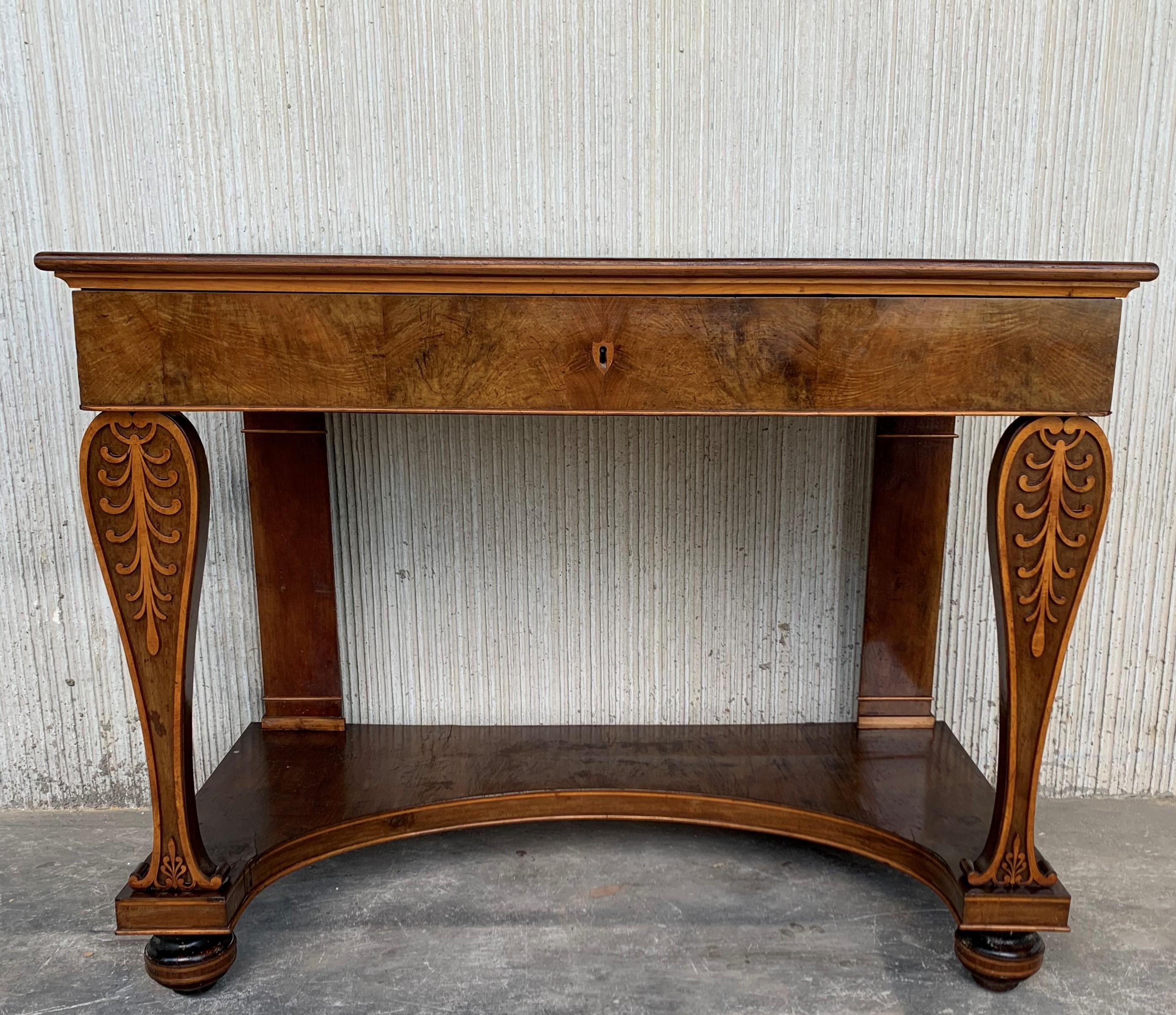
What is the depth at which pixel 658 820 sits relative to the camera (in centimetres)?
160

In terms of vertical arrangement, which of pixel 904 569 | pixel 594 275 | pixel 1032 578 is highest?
pixel 594 275

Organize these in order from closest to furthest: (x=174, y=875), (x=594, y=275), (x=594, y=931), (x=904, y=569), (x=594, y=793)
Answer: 1. (x=594, y=275)
2. (x=174, y=875)
3. (x=594, y=931)
4. (x=594, y=793)
5. (x=904, y=569)

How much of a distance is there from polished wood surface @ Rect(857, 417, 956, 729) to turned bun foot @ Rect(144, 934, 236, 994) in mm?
1208

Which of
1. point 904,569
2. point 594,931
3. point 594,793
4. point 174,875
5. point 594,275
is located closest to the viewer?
point 594,275

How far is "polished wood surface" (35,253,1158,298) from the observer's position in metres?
1.15

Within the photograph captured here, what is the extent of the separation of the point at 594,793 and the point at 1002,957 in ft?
Result: 2.16

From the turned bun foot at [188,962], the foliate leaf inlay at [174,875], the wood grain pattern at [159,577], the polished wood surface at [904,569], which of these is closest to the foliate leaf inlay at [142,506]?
the wood grain pattern at [159,577]

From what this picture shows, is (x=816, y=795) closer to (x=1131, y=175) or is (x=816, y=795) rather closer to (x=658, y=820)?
(x=658, y=820)

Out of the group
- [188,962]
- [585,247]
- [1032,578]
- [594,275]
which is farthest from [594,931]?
[585,247]

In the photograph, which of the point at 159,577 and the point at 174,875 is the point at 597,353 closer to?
the point at 159,577

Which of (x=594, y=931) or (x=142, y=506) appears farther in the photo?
(x=594, y=931)

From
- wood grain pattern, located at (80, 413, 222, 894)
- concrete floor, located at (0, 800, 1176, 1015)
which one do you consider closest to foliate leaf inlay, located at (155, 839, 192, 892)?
wood grain pattern, located at (80, 413, 222, 894)

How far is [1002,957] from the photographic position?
4.38 feet

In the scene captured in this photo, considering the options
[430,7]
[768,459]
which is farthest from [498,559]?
[430,7]
